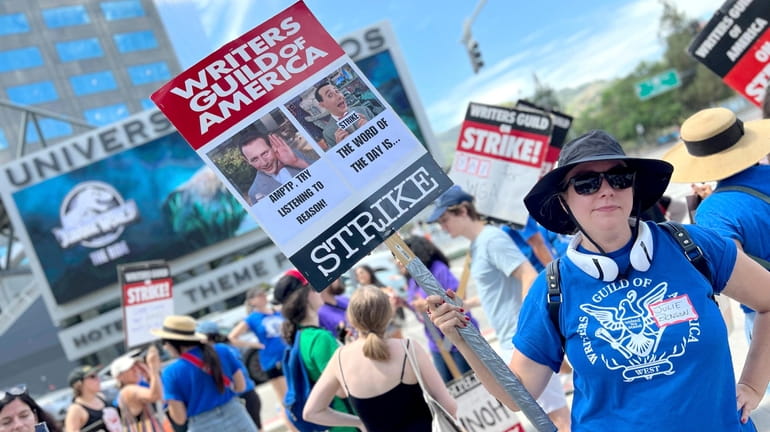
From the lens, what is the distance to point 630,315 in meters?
1.55

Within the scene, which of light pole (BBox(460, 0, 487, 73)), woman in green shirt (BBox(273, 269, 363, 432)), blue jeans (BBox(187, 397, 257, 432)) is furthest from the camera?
light pole (BBox(460, 0, 487, 73))

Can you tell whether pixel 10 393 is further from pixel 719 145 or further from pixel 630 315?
pixel 719 145

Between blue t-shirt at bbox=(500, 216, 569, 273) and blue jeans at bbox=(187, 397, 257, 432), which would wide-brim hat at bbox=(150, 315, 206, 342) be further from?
blue t-shirt at bbox=(500, 216, 569, 273)

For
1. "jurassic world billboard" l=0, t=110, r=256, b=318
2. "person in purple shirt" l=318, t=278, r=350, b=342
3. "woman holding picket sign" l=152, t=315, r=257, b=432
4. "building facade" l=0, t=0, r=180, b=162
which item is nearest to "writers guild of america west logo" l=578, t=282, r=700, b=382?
"person in purple shirt" l=318, t=278, r=350, b=342

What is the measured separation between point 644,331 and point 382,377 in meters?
1.53

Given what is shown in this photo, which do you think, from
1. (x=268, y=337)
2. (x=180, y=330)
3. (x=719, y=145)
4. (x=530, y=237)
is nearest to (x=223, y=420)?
(x=180, y=330)

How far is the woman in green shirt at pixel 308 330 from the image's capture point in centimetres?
339

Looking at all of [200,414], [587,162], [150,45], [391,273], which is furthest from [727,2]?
[150,45]

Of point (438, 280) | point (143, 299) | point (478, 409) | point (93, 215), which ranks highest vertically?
point (93, 215)

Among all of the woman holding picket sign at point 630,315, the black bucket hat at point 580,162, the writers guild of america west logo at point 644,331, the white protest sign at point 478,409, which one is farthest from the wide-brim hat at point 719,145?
the white protest sign at point 478,409

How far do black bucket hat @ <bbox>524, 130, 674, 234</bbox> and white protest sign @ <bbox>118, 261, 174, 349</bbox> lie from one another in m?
4.57

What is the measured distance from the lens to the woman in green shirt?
11.1 ft

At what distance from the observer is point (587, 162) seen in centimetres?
170

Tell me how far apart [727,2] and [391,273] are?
34.8ft
